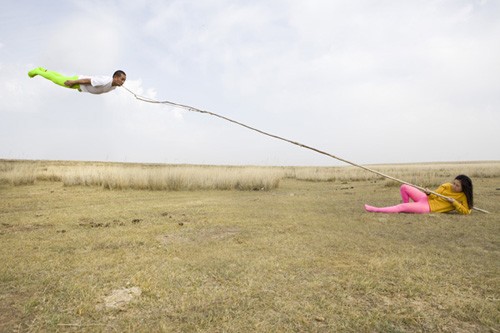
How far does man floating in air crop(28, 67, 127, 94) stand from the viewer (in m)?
5.32

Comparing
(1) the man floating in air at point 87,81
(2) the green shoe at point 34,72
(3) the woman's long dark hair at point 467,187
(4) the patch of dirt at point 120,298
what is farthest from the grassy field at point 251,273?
(2) the green shoe at point 34,72

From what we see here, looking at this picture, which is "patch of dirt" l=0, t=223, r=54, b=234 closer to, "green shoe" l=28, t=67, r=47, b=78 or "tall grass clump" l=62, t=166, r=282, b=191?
"green shoe" l=28, t=67, r=47, b=78

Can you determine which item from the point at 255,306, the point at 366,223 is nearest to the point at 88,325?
the point at 255,306

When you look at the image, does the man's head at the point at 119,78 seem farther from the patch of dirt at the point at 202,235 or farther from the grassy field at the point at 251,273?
the patch of dirt at the point at 202,235

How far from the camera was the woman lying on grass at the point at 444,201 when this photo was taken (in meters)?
6.10

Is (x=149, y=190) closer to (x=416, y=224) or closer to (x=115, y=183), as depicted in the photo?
(x=115, y=183)

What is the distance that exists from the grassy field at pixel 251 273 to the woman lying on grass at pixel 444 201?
279 mm

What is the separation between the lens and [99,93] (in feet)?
18.4

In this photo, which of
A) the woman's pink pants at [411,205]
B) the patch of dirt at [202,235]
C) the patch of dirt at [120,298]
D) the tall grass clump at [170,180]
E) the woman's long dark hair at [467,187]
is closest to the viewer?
the patch of dirt at [120,298]

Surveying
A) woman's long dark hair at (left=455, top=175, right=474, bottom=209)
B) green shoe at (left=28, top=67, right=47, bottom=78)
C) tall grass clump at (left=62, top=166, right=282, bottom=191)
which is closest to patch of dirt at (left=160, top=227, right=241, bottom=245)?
green shoe at (left=28, top=67, right=47, bottom=78)

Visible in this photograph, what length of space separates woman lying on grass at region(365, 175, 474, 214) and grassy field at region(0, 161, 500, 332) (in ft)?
0.92

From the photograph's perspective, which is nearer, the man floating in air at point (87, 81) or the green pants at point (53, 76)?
the man floating in air at point (87, 81)

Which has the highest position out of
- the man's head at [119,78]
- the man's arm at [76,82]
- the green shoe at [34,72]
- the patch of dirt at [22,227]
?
the green shoe at [34,72]

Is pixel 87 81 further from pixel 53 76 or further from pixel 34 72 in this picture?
pixel 34 72
